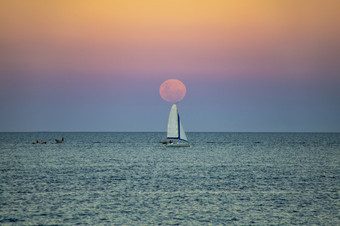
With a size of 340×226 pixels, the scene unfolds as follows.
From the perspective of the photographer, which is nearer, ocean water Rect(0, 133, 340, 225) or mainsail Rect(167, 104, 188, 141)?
ocean water Rect(0, 133, 340, 225)

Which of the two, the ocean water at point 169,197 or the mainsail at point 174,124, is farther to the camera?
the mainsail at point 174,124

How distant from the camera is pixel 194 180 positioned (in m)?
68.3

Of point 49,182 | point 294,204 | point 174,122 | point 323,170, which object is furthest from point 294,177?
point 174,122

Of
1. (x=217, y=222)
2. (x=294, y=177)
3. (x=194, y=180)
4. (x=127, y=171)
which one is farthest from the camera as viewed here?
(x=127, y=171)

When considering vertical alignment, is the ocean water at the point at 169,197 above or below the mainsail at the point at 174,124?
below

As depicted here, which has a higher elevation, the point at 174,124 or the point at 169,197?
the point at 174,124

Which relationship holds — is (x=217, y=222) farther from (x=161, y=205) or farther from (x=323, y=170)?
(x=323, y=170)

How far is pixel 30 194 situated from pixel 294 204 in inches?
1189

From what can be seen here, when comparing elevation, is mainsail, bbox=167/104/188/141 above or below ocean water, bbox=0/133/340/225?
above

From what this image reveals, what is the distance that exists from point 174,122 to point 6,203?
318ft

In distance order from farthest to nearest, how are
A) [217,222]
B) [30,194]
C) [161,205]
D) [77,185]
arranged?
[77,185] < [30,194] < [161,205] < [217,222]

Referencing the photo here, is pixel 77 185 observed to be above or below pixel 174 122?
below

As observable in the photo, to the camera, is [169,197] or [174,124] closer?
[169,197]

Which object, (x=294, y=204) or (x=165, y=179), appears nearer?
(x=294, y=204)
